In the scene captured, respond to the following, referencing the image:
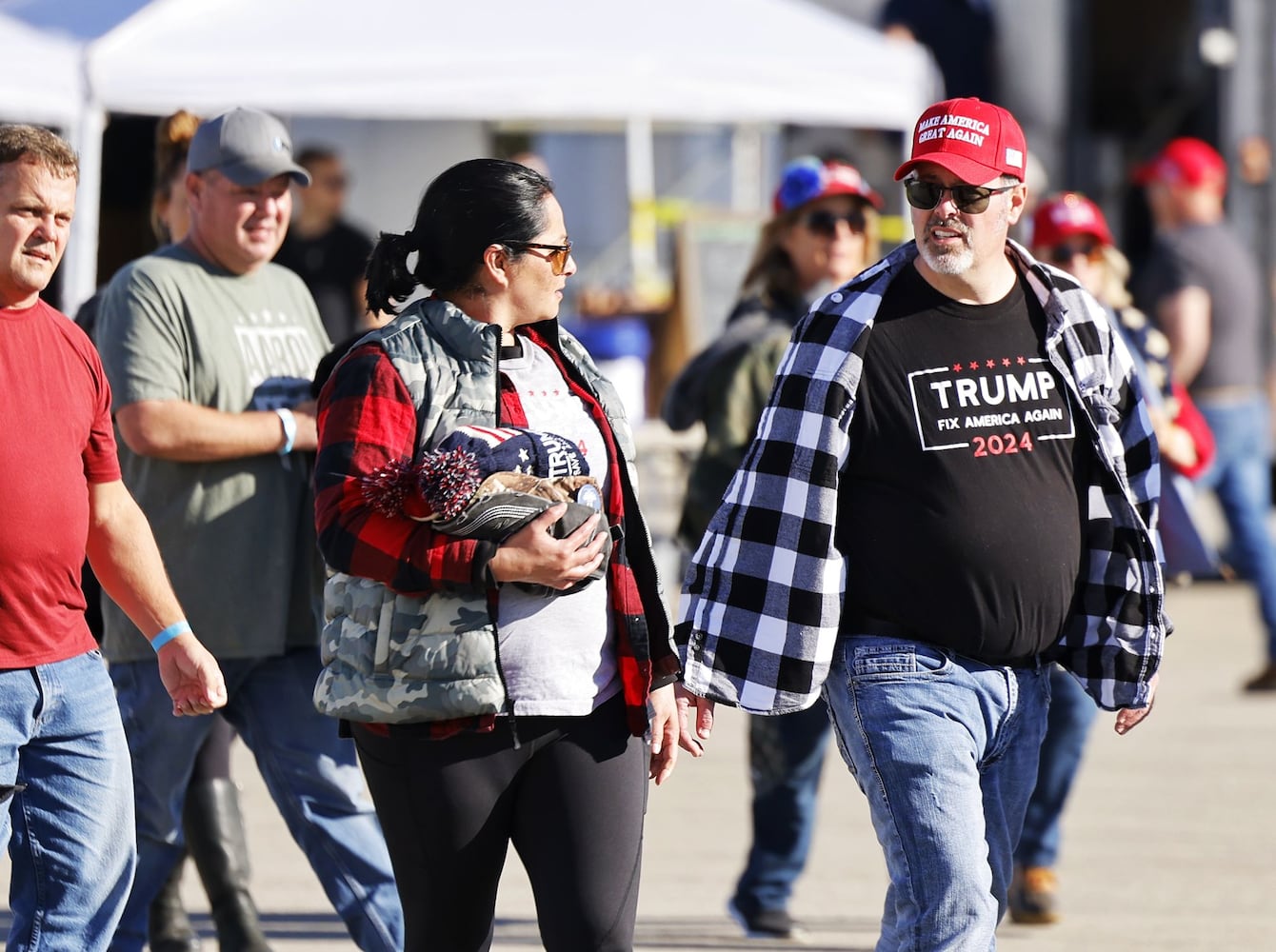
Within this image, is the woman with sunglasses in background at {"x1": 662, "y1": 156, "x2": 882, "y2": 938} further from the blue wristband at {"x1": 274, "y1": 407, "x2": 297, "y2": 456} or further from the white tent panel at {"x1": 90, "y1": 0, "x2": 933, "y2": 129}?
the white tent panel at {"x1": 90, "y1": 0, "x2": 933, "y2": 129}

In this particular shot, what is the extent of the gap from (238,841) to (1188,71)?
1076 cm

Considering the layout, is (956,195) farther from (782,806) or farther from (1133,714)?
(782,806)

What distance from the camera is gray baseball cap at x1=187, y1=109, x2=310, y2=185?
451 cm

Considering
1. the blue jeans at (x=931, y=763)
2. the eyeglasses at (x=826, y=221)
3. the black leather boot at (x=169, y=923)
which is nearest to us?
the blue jeans at (x=931, y=763)

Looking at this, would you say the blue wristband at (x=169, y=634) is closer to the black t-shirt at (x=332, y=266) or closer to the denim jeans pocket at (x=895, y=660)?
the denim jeans pocket at (x=895, y=660)

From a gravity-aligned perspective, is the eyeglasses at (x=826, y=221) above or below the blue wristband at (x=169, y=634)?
above

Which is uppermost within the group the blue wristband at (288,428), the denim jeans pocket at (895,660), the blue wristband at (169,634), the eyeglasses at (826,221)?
the eyeglasses at (826,221)

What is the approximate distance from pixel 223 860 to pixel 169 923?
28 centimetres

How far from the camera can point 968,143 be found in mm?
3805

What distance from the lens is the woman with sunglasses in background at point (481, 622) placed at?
3316 mm

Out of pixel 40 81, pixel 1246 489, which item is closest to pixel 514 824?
pixel 40 81

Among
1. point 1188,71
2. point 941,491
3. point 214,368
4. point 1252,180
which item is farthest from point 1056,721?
point 1188,71

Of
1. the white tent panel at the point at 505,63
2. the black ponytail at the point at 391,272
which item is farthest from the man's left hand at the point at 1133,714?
the white tent panel at the point at 505,63

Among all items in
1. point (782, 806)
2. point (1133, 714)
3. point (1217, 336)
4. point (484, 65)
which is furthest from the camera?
point (1217, 336)
